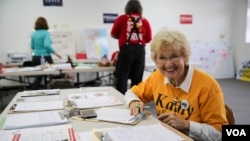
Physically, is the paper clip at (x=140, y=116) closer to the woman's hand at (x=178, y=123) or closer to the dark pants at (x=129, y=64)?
the woman's hand at (x=178, y=123)

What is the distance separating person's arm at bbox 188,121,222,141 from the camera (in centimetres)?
120

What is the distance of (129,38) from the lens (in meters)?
3.52

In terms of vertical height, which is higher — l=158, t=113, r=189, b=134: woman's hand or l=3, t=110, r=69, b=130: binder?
l=3, t=110, r=69, b=130: binder

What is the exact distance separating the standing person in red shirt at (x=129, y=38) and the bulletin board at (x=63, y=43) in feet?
7.42

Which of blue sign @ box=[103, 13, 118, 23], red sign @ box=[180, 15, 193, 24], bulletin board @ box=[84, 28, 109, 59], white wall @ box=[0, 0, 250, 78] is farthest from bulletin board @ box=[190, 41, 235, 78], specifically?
bulletin board @ box=[84, 28, 109, 59]

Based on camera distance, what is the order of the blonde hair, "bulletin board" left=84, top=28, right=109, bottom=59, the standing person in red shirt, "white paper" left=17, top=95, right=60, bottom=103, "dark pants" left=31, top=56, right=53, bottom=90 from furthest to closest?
"bulletin board" left=84, top=28, right=109, bottom=59 < "dark pants" left=31, top=56, right=53, bottom=90 < the standing person in red shirt < "white paper" left=17, top=95, right=60, bottom=103 < the blonde hair

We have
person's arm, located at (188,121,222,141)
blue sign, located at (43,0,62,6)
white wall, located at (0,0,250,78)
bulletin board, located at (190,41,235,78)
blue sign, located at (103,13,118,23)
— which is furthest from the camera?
bulletin board, located at (190,41,235,78)

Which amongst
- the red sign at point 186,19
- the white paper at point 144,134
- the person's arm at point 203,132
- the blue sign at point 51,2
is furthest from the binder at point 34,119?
the red sign at point 186,19

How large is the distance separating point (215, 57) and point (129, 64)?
3919 millimetres

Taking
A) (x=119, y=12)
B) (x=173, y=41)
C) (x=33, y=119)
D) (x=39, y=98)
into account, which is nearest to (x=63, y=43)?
(x=119, y=12)

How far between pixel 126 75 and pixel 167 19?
3.15m

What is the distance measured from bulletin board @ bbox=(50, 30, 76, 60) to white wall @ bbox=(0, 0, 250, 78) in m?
0.14

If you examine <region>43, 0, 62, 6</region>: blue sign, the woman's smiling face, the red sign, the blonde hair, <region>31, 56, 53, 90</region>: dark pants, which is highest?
<region>43, 0, 62, 6</region>: blue sign

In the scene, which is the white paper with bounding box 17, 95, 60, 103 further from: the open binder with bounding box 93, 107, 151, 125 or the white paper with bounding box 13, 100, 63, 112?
the open binder with bounding box 93, 107, 151, 125
